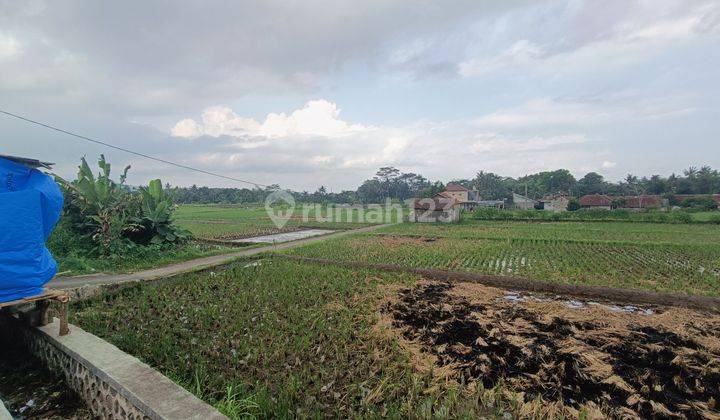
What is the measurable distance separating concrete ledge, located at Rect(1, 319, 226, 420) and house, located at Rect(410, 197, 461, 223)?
2655 cm

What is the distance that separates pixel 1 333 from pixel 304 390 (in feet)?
Answer: 16.4

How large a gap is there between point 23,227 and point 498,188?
6486 centimetres

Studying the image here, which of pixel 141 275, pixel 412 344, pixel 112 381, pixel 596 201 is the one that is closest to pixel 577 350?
pixel 412 344

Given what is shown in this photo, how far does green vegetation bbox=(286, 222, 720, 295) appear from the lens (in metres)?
9.55

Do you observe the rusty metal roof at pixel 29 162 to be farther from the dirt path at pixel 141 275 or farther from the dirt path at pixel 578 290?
the dirt path at pixel 578 290

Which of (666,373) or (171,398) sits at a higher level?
(171,398)

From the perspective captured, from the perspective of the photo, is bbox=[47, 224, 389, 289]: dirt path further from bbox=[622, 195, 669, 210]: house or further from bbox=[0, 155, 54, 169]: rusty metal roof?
bbox=[622, 195, 669, 210]: house

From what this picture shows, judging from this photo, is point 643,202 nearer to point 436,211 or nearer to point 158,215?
point 436,211

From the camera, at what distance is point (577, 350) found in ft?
16.5

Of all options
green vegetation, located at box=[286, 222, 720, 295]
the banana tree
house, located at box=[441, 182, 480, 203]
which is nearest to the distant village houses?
green vegetation, located at box=[286, 222, 720, 295]

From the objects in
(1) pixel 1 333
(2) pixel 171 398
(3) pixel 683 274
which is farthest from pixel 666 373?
(1) pixel 1 333

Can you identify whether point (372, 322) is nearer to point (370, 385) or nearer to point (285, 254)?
point (370, 385)

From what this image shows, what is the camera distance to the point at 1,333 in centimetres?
510

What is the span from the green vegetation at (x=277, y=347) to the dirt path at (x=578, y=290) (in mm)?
2170
